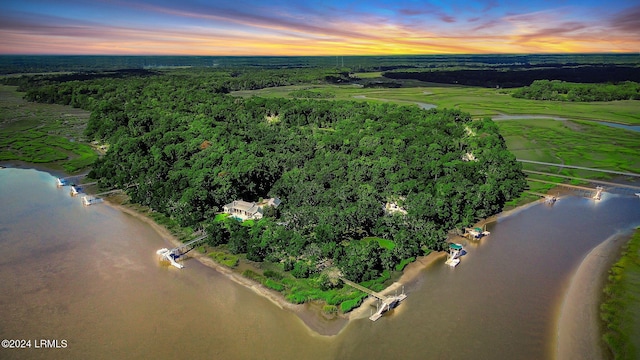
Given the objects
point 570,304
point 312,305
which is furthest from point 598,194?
point 312,305

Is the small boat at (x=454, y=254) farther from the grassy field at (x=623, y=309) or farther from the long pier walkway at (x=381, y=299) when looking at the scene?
the grassy field at (x=623, y=309)

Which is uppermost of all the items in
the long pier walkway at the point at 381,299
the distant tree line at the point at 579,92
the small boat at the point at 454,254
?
the distant tree line at the point at 579,92

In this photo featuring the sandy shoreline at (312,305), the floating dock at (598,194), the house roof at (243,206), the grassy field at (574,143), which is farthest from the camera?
the grassy field at (574,143)

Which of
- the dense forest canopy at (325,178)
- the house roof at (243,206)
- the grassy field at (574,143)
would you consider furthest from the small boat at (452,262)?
the grassy field at (574,143)

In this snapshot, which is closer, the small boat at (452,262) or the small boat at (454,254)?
the small boat at (452,262)

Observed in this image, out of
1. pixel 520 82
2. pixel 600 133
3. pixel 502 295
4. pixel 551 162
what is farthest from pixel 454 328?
pixel 520 82

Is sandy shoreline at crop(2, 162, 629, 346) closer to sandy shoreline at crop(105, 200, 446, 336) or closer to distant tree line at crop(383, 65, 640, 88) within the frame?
sandy shoreline at crop(105, 200, 446, 336)

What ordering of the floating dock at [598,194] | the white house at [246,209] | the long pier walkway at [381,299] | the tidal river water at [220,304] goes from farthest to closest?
the floating dock at [598,194], the white house at [246,209], the long pier walkway at [381,299], the tidal river water at [220,304]

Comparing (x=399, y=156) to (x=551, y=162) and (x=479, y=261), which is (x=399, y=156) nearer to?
(x=479, y=261)
